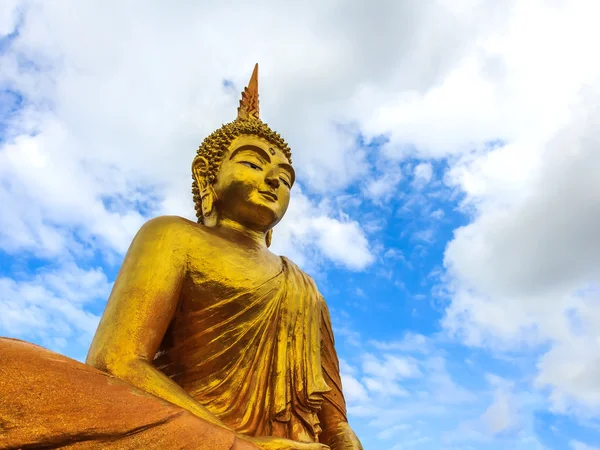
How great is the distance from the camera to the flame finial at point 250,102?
5762mm

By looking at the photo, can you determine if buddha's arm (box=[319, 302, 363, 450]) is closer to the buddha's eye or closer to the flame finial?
the buddha's eye

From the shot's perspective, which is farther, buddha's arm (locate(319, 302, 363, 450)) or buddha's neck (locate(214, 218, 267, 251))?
buddha's neck (locate(214, 218, 267, 251))

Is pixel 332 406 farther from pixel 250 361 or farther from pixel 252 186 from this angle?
pixel 252 186

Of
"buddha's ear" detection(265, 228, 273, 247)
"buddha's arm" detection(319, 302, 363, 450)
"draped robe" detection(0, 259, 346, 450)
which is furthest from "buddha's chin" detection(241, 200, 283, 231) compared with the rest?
"buddha's arm" detection(319, 302, 363, 450)

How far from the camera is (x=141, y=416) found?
9.31 feet

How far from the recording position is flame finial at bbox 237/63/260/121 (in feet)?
18.9

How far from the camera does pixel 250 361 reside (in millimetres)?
4184

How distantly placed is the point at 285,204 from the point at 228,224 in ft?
1.70

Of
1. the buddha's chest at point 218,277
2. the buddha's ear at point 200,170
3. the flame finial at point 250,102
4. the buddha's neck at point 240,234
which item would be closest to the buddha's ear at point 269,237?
the buddha's neck at point 240,234

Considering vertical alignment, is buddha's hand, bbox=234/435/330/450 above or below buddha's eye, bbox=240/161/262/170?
below

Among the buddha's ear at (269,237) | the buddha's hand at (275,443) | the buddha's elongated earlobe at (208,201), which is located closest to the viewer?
the buddha's hand at (275,443)

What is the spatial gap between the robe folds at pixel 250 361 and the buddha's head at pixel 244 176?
0.68 meters

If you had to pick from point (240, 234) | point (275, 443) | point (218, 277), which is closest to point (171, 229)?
point (218, 277)

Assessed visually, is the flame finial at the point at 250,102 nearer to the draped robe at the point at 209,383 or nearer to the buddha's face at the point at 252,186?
the buddha's face at the point at 252,186
